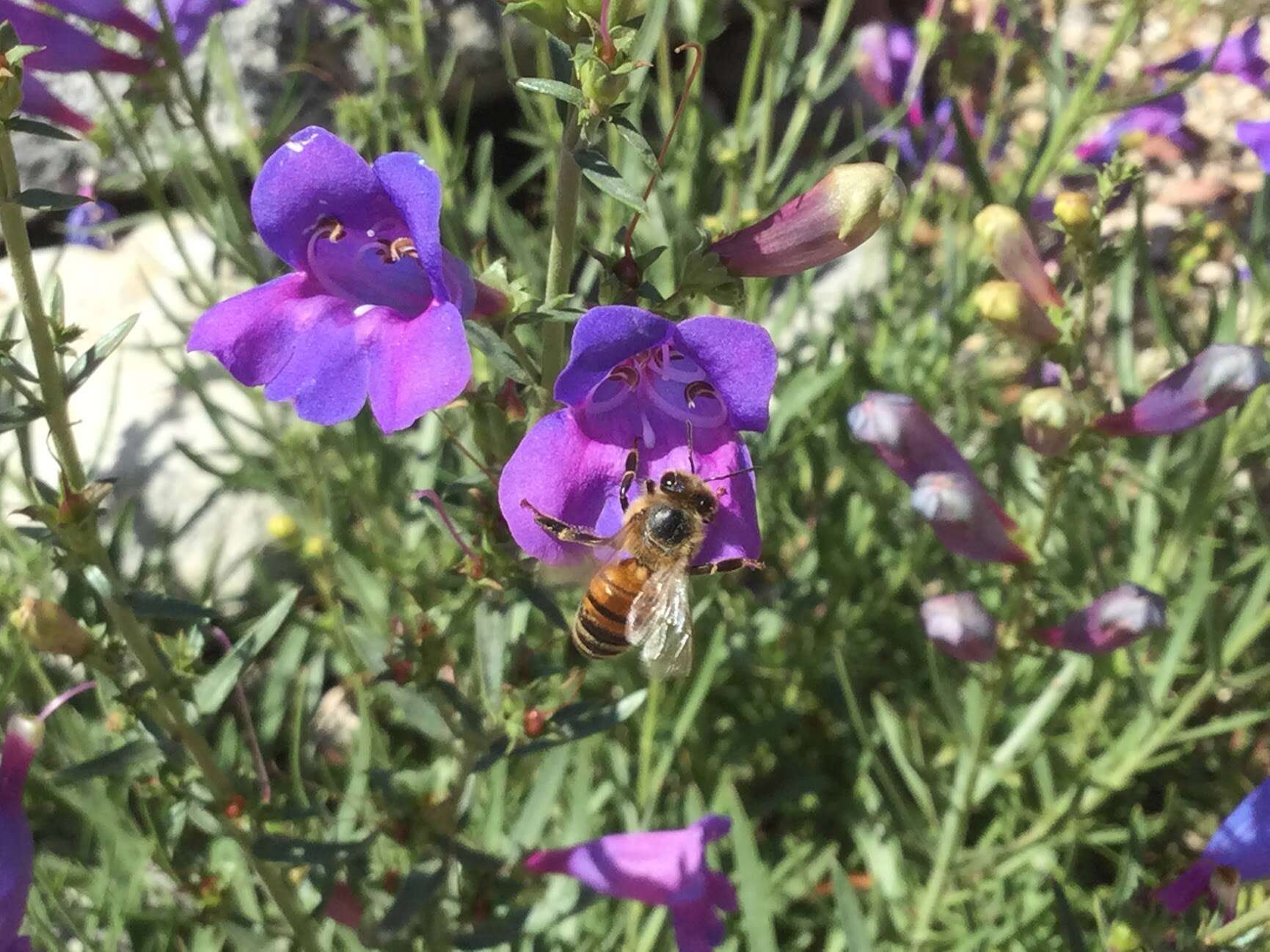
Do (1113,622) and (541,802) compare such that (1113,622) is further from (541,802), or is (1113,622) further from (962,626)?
(541,802)

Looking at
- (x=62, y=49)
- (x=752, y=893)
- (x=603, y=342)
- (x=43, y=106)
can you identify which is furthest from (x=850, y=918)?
(x=43, y=106)

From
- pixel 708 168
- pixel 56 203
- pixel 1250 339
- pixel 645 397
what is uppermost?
pixel 56 203

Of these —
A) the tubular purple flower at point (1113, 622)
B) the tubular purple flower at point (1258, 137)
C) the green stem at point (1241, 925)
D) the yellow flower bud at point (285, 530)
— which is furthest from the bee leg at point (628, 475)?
the tubular purple flower at point (1258, 137)

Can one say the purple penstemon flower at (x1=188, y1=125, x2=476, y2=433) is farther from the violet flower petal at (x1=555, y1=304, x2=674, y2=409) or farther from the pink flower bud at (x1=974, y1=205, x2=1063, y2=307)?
the pink flower bud at (x1=974, y1=205, x2=1063, y2=307)

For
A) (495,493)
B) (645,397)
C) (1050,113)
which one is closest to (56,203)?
(495,493)

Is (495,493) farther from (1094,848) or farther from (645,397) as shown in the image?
(1094,848)
